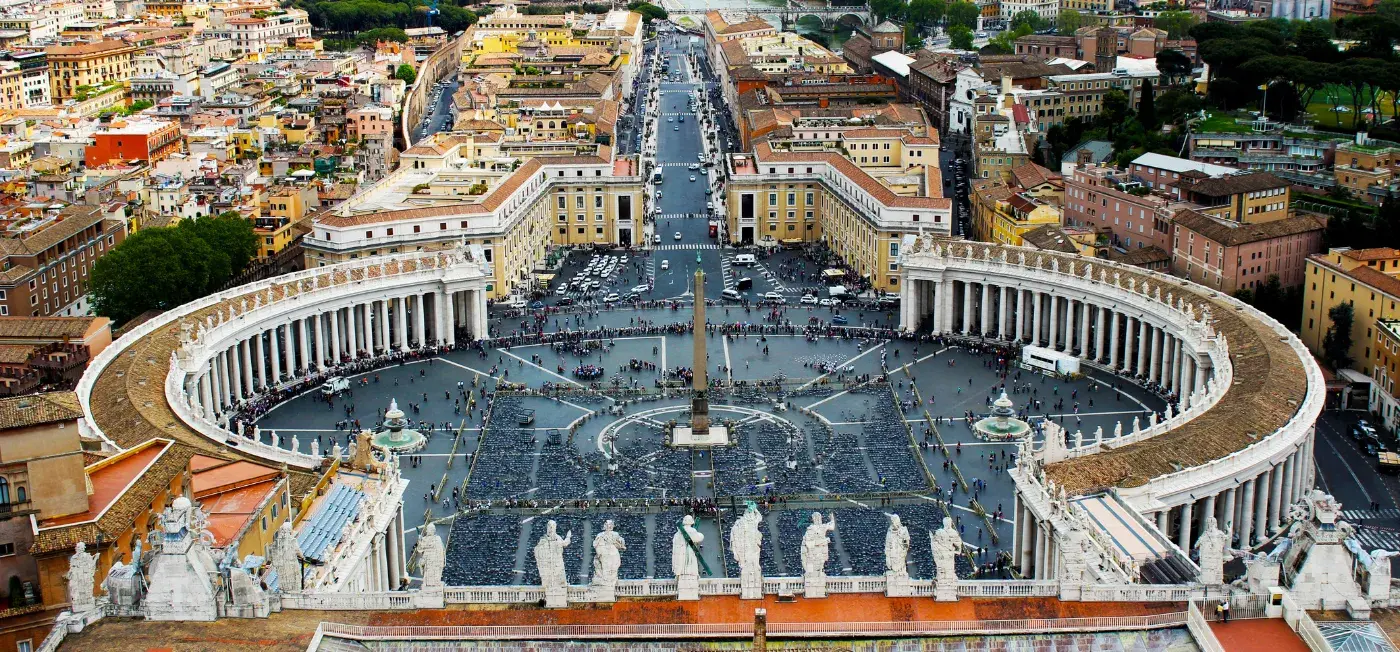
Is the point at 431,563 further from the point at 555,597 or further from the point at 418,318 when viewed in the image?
the point at 418,318

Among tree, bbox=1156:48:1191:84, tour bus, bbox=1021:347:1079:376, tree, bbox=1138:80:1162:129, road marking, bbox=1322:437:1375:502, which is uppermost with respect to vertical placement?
tree, bbox=1156:48:1191:84

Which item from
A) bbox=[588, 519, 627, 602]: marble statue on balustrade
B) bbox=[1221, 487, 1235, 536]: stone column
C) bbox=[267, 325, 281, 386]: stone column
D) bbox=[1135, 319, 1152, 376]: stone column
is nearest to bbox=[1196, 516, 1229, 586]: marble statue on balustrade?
bbox=[588, 519, 627, 602]: marble statue on balustrade

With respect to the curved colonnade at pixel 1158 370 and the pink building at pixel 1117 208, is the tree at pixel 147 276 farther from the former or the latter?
the pink building at pixel 1117 208

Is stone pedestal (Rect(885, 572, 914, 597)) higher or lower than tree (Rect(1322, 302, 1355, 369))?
higher

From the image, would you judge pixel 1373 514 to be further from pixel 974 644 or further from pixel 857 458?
pixel 974 644

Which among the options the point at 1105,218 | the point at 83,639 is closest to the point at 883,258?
the point at 1105,218

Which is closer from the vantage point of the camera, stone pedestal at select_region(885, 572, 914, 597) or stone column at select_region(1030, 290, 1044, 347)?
stone pedestal at select_region(885, 572, 914, 597)

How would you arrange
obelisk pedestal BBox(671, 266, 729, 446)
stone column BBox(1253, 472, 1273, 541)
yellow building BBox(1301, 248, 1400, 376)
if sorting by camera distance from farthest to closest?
yellow building BBox(1301, 248, 1400, 376) < obelisk pedestal BBox(671, 266, 729, 446) < stone column BBox(1253, 472, 1273, 541)

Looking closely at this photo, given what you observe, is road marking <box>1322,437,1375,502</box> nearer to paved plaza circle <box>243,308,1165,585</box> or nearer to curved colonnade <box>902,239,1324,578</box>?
curved colonnade <box>902,239,1324,578</box>
